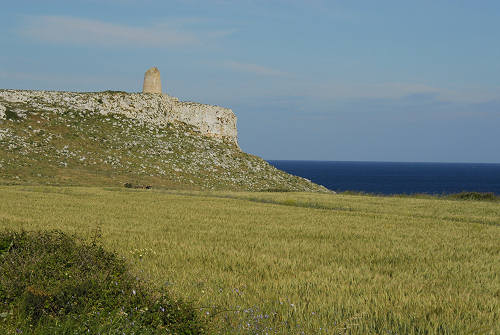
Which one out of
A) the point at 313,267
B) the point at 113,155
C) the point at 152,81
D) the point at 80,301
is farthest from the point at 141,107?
the point at 80,301

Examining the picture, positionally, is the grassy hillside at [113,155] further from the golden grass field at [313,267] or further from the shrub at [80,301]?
the shrub at [80,301]

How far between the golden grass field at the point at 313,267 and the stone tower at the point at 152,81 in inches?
3128

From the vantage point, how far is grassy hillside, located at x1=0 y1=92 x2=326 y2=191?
61.4 metres

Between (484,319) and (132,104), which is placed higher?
(132,104)

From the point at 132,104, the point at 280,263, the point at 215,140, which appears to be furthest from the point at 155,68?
the point at 280,263

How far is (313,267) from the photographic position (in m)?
11.6

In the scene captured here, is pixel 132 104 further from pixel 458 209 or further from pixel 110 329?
pixel 110 329

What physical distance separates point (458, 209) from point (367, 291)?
26.2 metres

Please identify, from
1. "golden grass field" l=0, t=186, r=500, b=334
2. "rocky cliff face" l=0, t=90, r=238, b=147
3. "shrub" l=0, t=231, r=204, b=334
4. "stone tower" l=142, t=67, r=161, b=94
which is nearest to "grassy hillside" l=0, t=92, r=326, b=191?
"rocky cliff face" l=0, t=90, r=238, b=147

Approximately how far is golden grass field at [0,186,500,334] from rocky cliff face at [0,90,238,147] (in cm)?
6451

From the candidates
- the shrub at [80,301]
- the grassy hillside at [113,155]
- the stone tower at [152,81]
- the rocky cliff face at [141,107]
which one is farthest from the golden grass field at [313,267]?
the stone tower at [152,81]

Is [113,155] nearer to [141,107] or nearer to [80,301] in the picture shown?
Result: [141,107]

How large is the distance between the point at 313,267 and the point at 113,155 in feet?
213

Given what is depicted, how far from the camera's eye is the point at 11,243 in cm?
965
